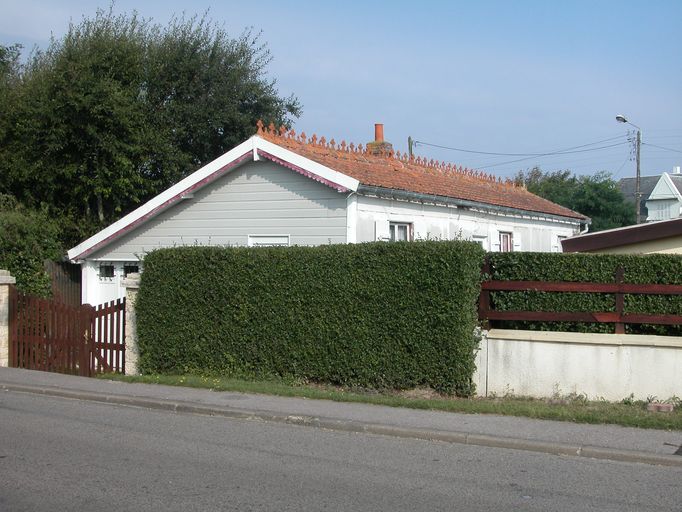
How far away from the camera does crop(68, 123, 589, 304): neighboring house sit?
51.1 ft

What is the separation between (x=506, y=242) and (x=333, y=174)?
280 inches

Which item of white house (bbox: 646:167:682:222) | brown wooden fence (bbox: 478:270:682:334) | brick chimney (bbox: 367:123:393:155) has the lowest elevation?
brown wooden fence (bbox: 478:270:682:334)

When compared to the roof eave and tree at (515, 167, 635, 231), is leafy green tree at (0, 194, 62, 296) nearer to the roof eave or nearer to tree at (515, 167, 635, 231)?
the roof eave

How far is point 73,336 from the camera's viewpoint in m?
14.9

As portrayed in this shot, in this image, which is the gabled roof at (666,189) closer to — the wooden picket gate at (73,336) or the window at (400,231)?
the window at (400,231)

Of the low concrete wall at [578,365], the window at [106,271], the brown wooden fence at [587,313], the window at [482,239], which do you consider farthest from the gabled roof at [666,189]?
the low concrete wall at [578,365]

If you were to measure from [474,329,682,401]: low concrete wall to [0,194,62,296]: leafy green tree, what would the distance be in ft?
38.0

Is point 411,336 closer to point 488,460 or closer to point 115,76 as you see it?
point 488,460

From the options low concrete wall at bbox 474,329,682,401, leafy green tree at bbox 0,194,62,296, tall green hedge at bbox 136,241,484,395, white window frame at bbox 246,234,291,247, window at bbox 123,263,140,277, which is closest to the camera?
low concrete wall at bbox 474,329,682,401

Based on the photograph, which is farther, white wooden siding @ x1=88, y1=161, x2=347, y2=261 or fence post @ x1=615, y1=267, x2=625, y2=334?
white wooden siding @ x1=88, y1=161, x2=347, y2=261

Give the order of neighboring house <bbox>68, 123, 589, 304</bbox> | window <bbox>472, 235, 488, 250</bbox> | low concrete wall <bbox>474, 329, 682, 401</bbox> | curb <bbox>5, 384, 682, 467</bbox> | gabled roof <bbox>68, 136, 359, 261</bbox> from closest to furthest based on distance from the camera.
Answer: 1. curb <bbox>5, 384, 682, 467</bbox>
2. low concrete wall <bbox>474, 329, 682, 401</bbox>
3. gabled roof <bbox>68, 136, 359, 261</bbox>
4. neighboring house <bbox>68, 123, 589, 304</bbox>
5. window <bbox>472, 235, 488, 250</bbox>

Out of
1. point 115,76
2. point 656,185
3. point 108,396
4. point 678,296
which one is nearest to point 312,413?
point 108,396

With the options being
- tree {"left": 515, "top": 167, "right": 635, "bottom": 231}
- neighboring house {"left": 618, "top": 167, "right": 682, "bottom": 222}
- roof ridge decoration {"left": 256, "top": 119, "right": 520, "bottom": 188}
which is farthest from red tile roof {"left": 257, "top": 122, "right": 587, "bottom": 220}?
neighboring house {"left": 618, "top": 167, "right": 682, "bottom": 222}

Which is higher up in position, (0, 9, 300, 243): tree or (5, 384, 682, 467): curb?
(0, 9, 300, 243): tree
